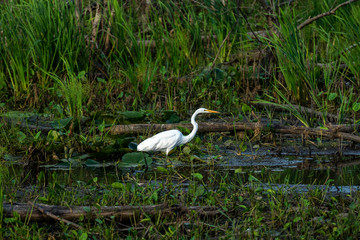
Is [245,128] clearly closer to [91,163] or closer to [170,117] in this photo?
[170,117]

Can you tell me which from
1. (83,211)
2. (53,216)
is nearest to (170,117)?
(83,211)

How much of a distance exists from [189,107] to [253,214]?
3.57 metres

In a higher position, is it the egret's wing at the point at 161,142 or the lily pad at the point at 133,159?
the egret's wing at the point at 161,142

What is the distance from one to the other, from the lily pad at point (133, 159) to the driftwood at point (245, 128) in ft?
2.21

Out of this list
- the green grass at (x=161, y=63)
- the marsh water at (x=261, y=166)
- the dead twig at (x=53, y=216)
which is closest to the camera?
the dead twig at (x=53, y=216)

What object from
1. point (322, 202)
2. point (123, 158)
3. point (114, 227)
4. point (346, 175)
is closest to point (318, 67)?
point (346, 175)

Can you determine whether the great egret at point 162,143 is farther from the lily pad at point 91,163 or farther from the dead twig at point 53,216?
the dead twig at point 53,216

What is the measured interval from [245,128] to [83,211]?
269 cm

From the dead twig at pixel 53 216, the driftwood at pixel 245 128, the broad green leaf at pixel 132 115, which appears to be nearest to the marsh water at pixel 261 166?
the driftwood at pixel 245 128

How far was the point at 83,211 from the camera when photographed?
3.45m

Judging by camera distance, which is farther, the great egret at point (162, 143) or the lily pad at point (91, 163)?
the great egret at point (162, 143)

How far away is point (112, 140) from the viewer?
573cm

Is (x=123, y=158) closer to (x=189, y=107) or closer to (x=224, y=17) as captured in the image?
(x=189, y=107)

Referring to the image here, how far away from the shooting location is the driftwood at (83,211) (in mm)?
3393
